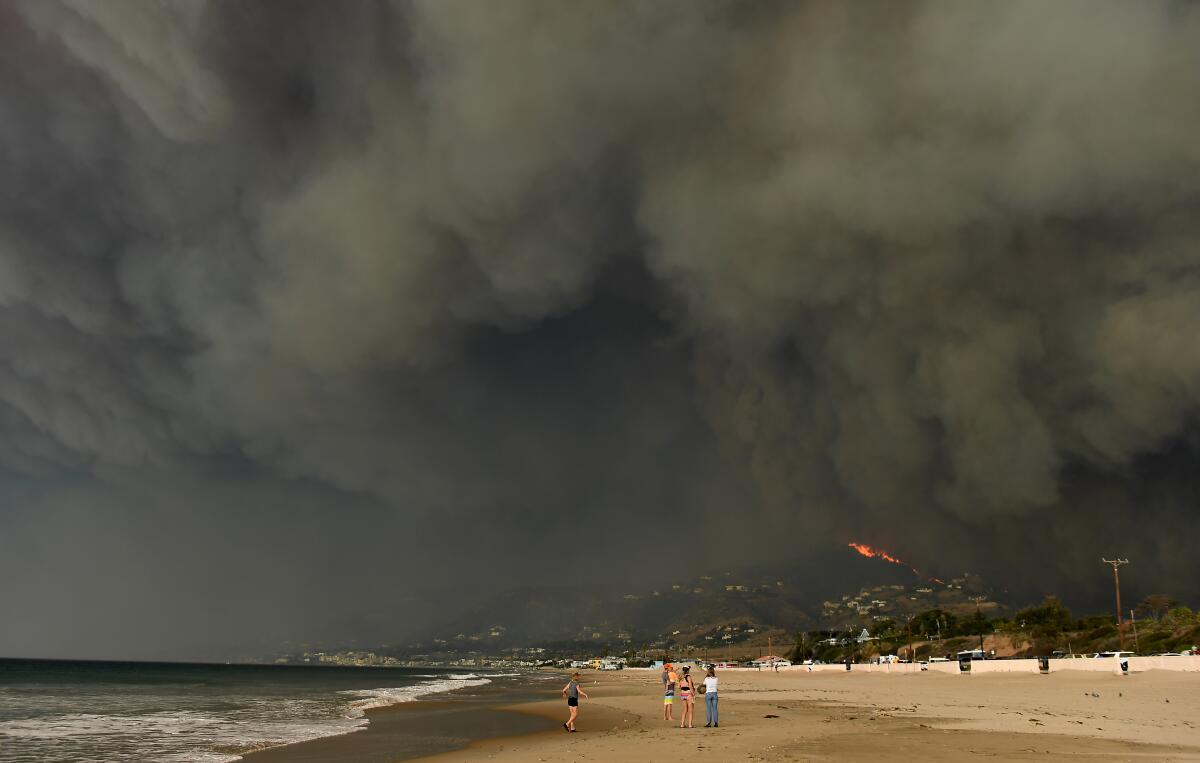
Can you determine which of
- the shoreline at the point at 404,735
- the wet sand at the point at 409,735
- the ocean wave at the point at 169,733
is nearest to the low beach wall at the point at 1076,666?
the shoreline at the point at 404,735

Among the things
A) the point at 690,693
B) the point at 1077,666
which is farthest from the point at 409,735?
the point at 1077,666

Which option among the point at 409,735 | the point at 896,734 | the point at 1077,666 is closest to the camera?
the point at 896,734

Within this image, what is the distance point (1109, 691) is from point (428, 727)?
33995 millimetres

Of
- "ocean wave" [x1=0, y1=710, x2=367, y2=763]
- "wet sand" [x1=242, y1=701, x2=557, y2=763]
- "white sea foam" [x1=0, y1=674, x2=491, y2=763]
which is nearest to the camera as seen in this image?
"wet sand" [x1=242, y1=701, x2=557, y2=763]

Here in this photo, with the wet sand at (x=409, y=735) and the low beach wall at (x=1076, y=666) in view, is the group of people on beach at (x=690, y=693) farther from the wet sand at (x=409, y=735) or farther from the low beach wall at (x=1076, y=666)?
the low beach wall at (x=1076, y=666)

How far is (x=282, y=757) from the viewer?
22969 millimetres

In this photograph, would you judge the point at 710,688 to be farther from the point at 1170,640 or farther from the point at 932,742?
the point at 1170,640

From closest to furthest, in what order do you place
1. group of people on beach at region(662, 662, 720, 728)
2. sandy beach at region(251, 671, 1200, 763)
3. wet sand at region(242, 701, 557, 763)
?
sandy beach at region(251, 671, 1200, 763), wet sand at region(242, 701, 557, 763), group of people on beach at region(662, 662, 720, 728)

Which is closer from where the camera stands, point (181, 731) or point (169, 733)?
point (169, 733)

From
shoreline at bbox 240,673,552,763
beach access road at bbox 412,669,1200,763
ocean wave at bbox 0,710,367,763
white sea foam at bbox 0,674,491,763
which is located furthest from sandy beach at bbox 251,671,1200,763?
white sea foam at bbox 0,674,491,763

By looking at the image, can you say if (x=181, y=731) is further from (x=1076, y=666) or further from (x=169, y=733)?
(x=1076, y=666)

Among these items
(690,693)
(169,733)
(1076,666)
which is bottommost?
(1076,666)

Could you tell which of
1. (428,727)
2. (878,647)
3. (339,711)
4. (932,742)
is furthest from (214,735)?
(878,647)

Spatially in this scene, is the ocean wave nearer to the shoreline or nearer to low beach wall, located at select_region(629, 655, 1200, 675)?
the shoreline
